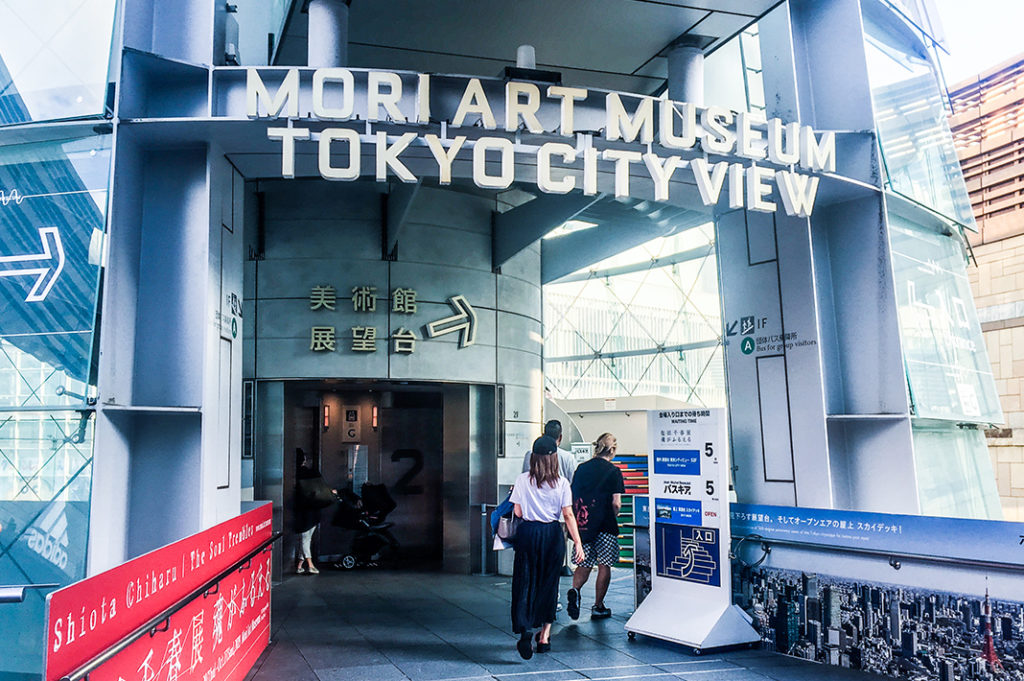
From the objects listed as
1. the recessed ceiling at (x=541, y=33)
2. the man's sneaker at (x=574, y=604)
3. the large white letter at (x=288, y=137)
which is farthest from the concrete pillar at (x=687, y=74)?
the man's sneaker at (x=574, y=604)

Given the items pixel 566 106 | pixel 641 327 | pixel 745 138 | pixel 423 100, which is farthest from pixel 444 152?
pixel 641 327

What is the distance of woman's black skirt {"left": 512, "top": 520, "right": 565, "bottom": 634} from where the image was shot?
623cm

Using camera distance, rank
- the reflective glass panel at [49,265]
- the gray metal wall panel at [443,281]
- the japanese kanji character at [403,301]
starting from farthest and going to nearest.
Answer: the gray metal wall panel at [443,281], the japanese kanji character at [403,301], the reflective glass panel at [49,265]

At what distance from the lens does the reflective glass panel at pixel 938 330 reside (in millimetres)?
8320

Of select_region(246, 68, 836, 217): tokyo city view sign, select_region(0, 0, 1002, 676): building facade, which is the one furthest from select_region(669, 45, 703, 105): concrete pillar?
select_region(246, 68, 836, 217): tokyo city view sign

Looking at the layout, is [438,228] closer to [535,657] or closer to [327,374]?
[327,374]

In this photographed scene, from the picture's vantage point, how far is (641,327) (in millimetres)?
23766

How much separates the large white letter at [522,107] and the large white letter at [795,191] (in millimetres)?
1976

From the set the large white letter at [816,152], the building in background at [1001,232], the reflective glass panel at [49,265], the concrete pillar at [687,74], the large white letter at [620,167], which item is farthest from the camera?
the building in background at [1001,232]

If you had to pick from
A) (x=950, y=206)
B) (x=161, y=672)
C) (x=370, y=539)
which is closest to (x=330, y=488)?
(x=370, y=539)

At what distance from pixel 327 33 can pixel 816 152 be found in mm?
4201

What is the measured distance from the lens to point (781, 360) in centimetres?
789

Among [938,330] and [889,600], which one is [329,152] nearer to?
[889,600]

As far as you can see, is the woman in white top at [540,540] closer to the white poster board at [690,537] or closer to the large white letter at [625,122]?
the white poster board at [690,537]
